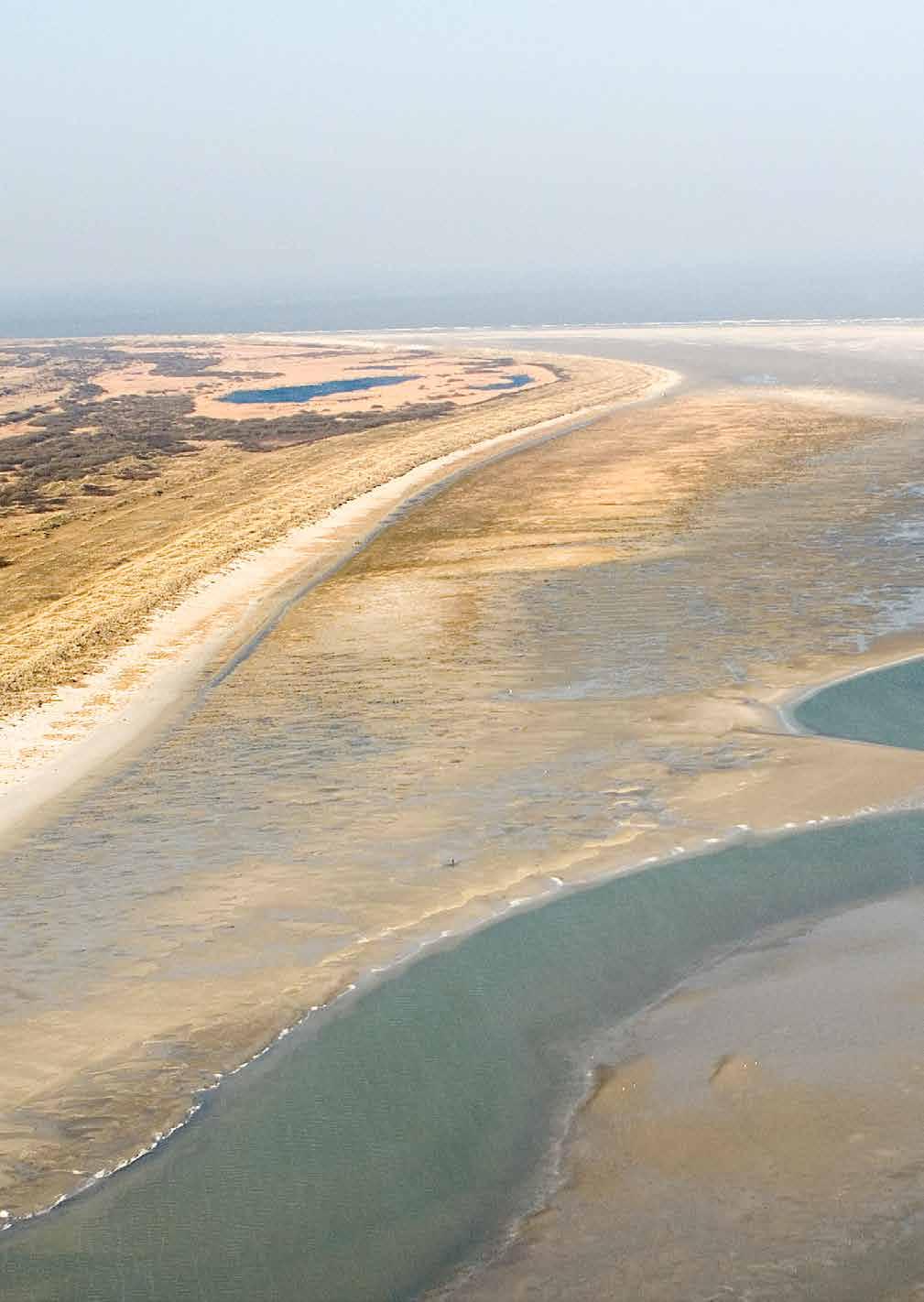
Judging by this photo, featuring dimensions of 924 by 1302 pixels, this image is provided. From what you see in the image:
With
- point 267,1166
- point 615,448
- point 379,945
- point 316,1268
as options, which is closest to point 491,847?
point 379,945

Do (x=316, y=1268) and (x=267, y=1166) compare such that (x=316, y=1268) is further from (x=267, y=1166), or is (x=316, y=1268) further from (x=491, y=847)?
(x=491, y=847)

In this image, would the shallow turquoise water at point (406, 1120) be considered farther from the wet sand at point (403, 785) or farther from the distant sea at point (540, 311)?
the distant sea at point (540, 311)

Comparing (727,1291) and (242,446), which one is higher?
(242,446)

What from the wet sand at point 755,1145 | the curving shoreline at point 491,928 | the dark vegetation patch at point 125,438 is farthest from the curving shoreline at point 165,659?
the dark vegetation patch at point 125,438

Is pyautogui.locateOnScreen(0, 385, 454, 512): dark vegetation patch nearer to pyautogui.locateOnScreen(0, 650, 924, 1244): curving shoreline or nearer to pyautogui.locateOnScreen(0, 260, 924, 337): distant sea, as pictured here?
pyautogui.locateOnScreen(0, 650, 924, 1244): curving shoreline

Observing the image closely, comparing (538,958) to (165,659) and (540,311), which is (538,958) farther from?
(540,311)

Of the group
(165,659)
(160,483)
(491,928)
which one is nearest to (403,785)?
(491,928)
